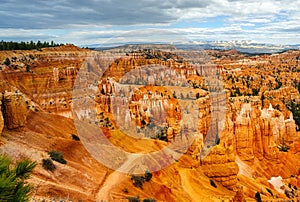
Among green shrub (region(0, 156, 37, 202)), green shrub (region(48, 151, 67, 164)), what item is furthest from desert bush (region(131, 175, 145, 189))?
green shrub (region(0, 156, 37, 202))

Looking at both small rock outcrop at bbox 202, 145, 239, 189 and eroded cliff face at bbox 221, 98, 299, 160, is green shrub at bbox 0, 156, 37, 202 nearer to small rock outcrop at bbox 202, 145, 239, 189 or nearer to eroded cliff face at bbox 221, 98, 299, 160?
small rock outcrop at bbox 202, 145, 239, 189

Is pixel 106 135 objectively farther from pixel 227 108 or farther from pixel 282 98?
pixel 282 98

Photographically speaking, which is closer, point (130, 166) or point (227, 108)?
A: point (130, 166)

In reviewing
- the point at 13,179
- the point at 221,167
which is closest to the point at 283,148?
the point at 221,167

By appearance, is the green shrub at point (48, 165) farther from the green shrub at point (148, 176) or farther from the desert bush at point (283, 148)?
the desert bush at point (283, 148)

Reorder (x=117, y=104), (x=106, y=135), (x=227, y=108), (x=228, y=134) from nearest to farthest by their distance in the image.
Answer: (x=106, y=135), (x=228, y=134), (x=227, y=108), (x=117, y=104)

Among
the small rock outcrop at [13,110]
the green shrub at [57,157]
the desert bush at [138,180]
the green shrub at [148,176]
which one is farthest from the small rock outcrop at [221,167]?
the small rock outcrop at [13,110]

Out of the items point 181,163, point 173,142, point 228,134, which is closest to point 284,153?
point 228,134

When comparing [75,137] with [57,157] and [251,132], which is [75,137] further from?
[251,132]
